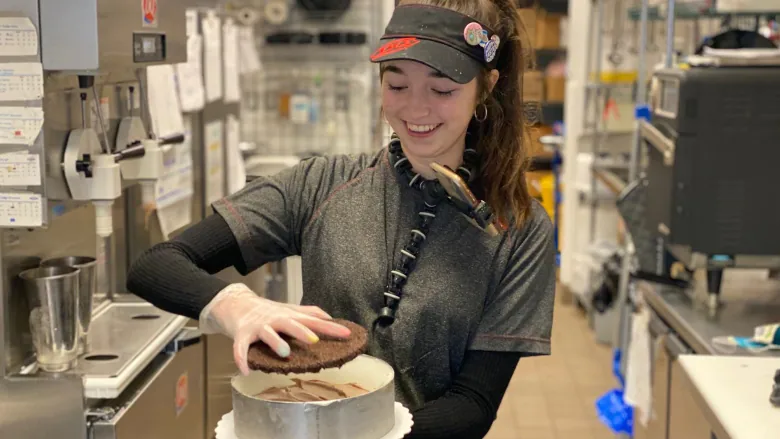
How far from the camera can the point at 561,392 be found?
15.1 ft

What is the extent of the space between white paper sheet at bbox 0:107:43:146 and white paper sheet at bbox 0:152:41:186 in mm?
31

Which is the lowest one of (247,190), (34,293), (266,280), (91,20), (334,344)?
(266,280)

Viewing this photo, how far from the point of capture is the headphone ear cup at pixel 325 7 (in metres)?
5.14

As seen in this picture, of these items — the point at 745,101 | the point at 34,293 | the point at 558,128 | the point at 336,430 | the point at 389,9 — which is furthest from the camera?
the point at 558,128

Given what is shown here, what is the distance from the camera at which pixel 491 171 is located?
1.64 metres

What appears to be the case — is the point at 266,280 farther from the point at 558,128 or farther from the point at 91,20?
the point at 558,128

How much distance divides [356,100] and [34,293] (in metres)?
3.21

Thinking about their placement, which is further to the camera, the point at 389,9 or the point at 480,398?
the point at 389,9

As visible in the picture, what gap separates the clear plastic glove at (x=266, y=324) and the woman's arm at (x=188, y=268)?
0.26 feet

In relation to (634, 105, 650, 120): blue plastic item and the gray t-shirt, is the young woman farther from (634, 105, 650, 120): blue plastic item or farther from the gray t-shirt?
(634, 105, 650, 120): blue plastic item

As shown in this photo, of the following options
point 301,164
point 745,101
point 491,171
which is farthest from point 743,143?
point 301,164

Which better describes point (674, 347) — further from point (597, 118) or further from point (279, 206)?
point (597, 118)

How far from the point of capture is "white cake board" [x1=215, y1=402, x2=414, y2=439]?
51.2 inches

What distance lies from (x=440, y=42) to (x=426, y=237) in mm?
330
